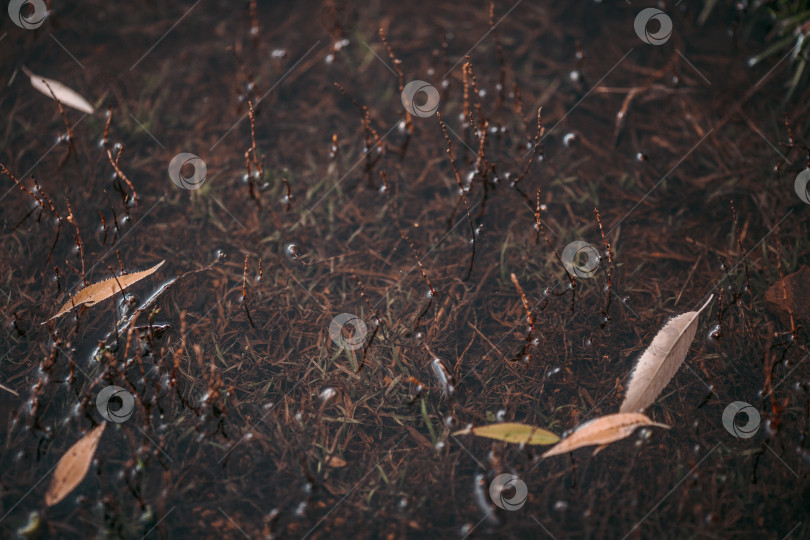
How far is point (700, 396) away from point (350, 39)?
6.22ft

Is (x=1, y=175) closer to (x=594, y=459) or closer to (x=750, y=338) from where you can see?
(x=594, y=459)

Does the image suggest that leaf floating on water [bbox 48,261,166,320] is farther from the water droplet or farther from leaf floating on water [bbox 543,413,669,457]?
leaf floating on water [bbox 543,413,669,457]

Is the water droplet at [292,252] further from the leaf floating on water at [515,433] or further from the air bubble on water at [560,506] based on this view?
the air bubble on water at [560,506]

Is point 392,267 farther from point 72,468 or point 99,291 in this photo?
point 72,468

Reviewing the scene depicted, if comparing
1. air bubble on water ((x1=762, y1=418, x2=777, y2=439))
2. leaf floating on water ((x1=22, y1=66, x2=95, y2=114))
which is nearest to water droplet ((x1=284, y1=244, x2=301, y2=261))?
leaf floating on water ((x1=22, y1=66, x2=95, y2=114))

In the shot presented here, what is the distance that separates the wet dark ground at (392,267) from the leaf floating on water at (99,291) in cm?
3

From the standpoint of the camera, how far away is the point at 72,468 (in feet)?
5.65

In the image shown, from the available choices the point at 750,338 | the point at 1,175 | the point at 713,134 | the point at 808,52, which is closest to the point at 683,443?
the point at 750,338

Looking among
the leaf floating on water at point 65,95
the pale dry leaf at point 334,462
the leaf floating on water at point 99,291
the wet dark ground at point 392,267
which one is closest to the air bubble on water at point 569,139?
the wet dark ground at point 392,267

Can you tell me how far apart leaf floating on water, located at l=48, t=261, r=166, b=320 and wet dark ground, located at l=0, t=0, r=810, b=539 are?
0.03 meters

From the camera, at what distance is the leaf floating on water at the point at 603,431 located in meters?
1.76

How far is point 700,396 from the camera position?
187cm

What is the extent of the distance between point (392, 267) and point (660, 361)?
0.88 metres

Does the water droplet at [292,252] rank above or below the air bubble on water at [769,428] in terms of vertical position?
above
